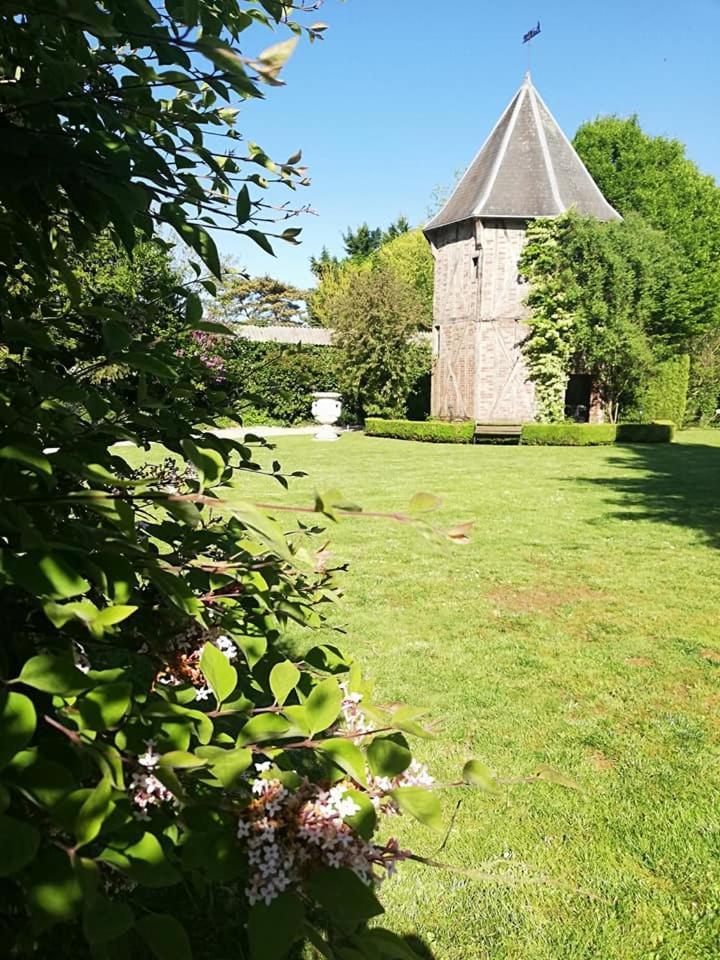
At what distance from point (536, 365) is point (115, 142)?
24326mm

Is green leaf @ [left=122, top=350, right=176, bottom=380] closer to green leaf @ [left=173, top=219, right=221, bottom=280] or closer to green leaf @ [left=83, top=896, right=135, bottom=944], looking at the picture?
green leaf @ [left=173, top=219, right=221, bottom=280]

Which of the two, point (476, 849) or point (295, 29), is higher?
point (295, 29)

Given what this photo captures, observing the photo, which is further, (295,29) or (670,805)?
(670,805)

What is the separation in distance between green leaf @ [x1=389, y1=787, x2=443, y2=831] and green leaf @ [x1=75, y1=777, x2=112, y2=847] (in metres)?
0.36

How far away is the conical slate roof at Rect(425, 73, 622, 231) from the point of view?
2414 centimetres

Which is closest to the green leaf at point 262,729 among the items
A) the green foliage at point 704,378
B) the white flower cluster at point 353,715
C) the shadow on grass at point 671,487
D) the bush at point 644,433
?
the white flower cluster at point 353,715

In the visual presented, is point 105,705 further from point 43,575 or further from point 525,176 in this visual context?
point 525,176

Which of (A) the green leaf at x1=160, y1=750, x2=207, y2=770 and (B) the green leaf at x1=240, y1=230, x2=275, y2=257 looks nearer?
(A) the green leaf at x1=160, y1=750, x2=207, y2=770

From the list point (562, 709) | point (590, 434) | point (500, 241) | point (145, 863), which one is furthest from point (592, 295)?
point (145, 863)

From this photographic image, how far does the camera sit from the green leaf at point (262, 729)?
34.6 inches

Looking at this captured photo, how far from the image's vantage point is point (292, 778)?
35.7 inches

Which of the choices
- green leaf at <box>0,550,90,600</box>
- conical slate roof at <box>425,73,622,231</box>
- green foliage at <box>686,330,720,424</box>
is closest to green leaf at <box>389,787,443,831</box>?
green leaf at <box>0,550,90,600</box>

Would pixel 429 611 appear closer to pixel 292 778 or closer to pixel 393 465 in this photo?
pixel 292 778

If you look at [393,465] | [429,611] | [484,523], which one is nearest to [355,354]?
[393,465]
